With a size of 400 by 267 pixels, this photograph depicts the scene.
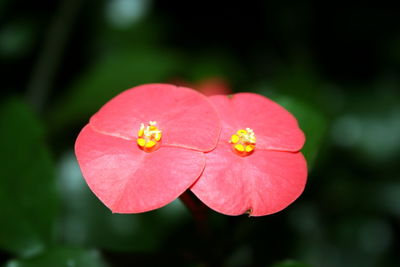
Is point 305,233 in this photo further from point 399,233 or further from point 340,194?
point 399,233

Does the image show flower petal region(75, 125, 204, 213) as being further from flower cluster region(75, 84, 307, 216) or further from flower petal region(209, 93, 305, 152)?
flower petal region(209, 93, 305, 152)

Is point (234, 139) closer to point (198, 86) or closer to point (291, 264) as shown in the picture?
point (291, 264)

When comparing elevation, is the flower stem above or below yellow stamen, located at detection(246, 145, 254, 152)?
below

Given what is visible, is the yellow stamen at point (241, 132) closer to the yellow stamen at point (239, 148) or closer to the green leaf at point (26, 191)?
the yellow stamen at point (239, 148)

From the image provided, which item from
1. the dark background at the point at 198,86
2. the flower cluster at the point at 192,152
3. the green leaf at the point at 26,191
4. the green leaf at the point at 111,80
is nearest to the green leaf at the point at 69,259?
the dark background at the point at 198,86

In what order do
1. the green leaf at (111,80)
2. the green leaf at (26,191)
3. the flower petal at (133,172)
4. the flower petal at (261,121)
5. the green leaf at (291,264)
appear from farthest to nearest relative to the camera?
the green leaf at (111,80), the green leaf at (26,191), the green leaf at (291,264), the flower petal at (261,121), the flower petal at (133,172)

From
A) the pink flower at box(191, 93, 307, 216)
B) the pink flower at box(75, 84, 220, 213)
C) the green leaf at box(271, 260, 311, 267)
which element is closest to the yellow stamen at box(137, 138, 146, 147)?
the pink flower at box(75, 84, 220, 213)

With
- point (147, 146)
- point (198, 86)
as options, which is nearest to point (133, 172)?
point (147, 146)
